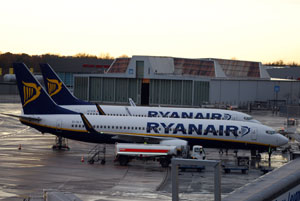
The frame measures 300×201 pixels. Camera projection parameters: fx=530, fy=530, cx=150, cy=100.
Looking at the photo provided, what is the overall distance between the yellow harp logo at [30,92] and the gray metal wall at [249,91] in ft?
198

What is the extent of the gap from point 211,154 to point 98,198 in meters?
23.3

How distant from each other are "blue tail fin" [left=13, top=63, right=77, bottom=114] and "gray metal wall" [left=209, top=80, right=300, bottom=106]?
198 ft

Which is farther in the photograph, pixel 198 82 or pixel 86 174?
pixel 198 82

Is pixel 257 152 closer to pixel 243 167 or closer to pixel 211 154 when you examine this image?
pixel 211 154

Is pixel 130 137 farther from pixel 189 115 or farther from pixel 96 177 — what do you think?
pixel 189 115

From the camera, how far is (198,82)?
110 meters

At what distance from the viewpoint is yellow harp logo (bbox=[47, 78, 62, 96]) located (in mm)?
69188

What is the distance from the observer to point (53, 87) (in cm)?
6944

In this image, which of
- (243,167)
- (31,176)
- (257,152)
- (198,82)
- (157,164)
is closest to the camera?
(31,176)

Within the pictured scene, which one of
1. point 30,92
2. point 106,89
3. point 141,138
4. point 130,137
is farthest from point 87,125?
point 106,89

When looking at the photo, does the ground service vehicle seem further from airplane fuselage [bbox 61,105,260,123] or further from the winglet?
airplane fuselage [bbox 61,105,260,123]

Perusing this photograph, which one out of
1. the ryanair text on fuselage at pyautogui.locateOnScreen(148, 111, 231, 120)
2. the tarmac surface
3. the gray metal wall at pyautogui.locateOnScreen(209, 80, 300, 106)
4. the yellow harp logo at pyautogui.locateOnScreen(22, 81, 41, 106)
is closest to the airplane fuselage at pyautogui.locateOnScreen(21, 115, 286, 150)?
the tarmac surface

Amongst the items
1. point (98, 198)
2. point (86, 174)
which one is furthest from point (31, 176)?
point (98, 198)

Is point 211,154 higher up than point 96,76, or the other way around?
point 96,76
